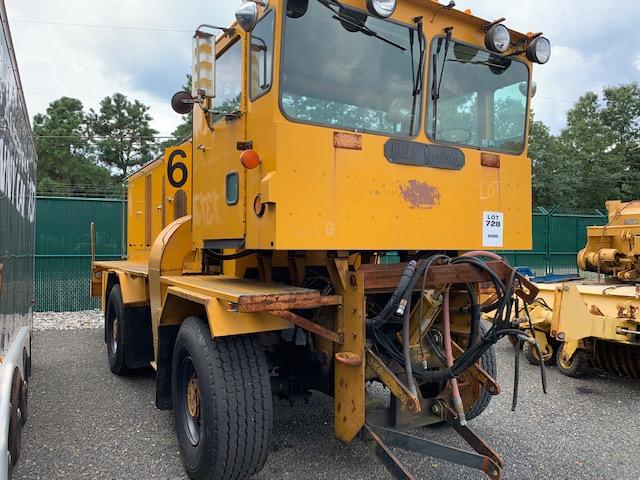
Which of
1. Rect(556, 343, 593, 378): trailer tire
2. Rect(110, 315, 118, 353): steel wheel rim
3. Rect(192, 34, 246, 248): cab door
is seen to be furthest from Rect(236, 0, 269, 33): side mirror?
Rect(556, 343, 593, 378): trailer tire

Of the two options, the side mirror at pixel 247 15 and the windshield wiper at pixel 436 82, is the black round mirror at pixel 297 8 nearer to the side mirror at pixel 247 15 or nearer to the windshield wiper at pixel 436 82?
the side mirror at pixel 247 15

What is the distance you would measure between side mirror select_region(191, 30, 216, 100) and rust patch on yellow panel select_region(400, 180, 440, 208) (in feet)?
4.61

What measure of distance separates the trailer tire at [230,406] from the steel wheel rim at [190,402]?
0.14 meters

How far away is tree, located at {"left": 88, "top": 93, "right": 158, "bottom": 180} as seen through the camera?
35438 millimetres

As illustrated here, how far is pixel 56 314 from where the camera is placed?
33.4ft

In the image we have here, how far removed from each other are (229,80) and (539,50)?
7.66 ft

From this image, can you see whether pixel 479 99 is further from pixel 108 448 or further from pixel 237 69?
pixel 108 448

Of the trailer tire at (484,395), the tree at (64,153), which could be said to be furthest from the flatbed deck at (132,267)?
the tree at (64,153)

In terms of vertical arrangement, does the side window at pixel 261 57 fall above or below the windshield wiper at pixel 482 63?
below

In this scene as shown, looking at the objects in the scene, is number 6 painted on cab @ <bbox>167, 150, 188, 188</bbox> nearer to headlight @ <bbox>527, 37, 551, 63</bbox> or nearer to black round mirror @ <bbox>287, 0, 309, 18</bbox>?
black round mirror @ <bbox>287, 0, 309, 18</bbox>

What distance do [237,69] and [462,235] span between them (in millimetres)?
1968

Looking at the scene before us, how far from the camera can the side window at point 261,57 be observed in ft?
10.7

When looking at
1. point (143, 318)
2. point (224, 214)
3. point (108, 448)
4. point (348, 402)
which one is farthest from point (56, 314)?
point (348, 402)

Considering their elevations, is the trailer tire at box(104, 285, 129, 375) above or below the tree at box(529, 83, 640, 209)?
below
